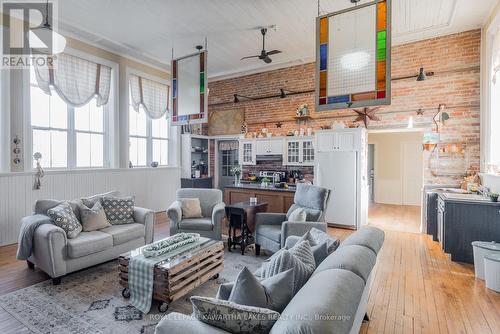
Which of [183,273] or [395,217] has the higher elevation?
[183,273]

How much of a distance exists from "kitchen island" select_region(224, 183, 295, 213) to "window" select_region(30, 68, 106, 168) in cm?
293

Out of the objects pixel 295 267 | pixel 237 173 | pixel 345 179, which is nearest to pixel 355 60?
pixel 295 267

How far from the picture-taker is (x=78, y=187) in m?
5.24

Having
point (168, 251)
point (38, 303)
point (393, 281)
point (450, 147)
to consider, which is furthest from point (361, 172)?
point (38, 303)

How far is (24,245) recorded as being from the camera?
10.5 ft

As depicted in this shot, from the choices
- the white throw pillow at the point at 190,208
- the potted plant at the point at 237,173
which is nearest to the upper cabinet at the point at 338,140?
the potted plant at the point at 237,173

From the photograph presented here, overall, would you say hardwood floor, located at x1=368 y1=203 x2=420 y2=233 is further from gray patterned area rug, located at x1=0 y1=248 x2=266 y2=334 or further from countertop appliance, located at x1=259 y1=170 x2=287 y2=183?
gray patterned area rug, located at x1=0 y1=248 x2=266 y2=334

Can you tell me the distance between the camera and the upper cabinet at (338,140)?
561cm

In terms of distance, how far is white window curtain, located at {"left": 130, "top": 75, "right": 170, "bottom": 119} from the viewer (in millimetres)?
6434

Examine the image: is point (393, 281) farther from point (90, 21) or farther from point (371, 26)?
point (90, 21)

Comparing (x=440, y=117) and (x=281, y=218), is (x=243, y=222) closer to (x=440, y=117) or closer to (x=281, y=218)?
(x=281, y=218)

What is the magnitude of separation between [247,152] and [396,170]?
5116mm

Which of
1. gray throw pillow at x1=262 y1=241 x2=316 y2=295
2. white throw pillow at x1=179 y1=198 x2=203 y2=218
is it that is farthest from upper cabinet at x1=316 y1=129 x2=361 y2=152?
gray throw pillow at x1=262 y1=241 x2=316 y2=295

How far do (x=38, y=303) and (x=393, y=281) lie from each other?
3.85 m
